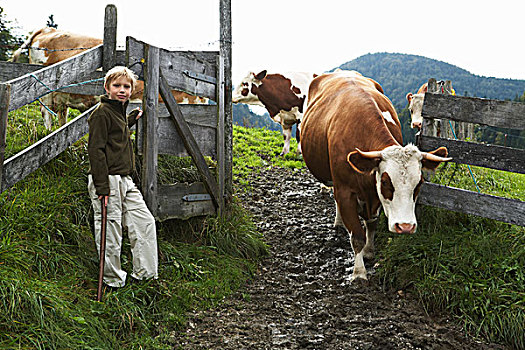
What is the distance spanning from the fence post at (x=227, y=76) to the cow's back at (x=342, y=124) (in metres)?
1.26

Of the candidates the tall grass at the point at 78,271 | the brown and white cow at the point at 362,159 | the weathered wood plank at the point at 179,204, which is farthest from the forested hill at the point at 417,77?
the tall grass at the point at 78,271

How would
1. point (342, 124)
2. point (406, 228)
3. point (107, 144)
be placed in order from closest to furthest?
point (107, 144) < point (406, 228) < point (342, 124)

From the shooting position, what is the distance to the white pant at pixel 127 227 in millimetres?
3773

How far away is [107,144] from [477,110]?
3772 millimetres

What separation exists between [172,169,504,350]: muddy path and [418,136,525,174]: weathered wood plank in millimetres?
1622

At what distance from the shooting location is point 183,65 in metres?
5.25

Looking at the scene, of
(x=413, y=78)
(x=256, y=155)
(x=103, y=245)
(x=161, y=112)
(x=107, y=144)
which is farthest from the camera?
(x=413, y=78)

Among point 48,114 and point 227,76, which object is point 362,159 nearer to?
point 227,76

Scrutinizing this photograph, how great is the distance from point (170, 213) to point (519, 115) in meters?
3.81

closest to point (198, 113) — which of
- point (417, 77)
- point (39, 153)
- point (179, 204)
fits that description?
point (179, 204)

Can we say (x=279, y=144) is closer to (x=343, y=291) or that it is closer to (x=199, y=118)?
(x=199, y=118)

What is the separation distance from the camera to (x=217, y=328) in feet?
12.5

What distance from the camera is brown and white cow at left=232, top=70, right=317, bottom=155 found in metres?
12.5

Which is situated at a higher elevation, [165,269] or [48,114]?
[48,114]
